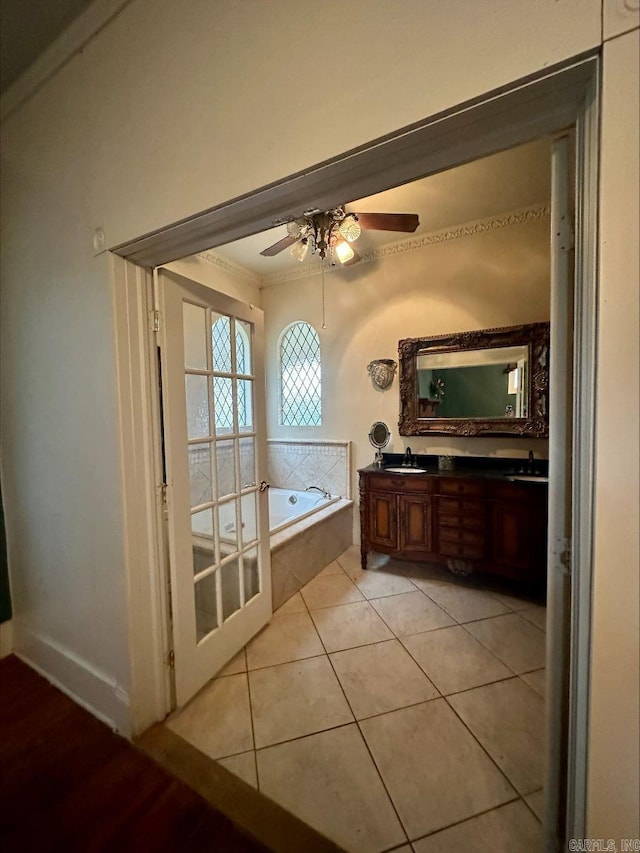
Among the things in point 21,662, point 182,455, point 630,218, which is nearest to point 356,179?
point 630,218

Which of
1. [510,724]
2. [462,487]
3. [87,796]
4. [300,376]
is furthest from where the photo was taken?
[300,376]

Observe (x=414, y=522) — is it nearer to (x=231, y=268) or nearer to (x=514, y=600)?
(x=514, y=600)

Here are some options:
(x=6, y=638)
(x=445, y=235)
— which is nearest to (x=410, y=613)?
(x=6, y=638)

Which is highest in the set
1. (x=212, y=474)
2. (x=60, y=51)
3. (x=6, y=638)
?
(x=60, y=51)

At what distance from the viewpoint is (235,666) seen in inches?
66.7

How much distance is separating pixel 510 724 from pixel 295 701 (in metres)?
0.93

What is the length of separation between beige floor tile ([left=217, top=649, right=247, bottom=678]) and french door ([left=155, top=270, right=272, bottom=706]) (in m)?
0.05

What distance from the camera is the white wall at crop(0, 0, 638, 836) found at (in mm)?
573

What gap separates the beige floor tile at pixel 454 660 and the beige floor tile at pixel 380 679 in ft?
0.22

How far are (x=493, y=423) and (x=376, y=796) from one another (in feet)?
7.48

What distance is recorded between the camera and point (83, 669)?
145cm

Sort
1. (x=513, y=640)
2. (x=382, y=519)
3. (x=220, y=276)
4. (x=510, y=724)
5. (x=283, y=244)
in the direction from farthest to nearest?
(x=220, y=276)
(x=382, y=519)
(x=283, y=244)
(x=513, y=640)
(x=510, y=724)

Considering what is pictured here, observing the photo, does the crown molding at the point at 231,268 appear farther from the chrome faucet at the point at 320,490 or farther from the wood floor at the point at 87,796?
the wood floor at the point at 87,796

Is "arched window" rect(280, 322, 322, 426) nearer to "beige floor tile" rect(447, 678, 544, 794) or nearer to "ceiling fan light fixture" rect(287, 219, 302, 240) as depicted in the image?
"ceiling fan light fixture" rect(287, 219, 302, 240)
